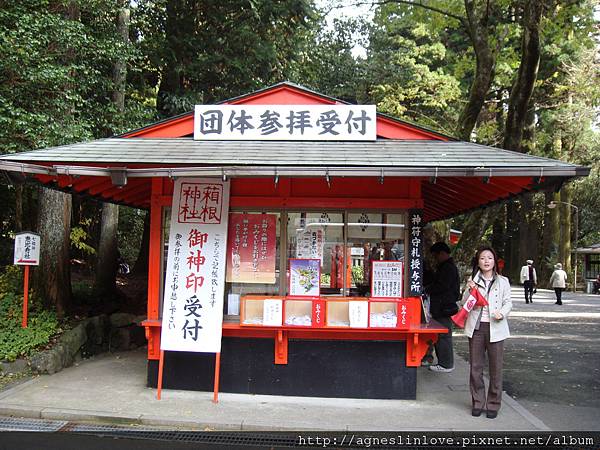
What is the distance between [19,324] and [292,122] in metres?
6.25

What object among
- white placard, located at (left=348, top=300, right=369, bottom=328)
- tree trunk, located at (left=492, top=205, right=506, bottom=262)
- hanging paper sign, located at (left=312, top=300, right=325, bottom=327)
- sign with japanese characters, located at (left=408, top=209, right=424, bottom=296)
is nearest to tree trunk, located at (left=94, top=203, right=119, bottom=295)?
hanging paper sign, located at (left=312, top=300, right=325, bottom=327)

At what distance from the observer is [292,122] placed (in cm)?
760

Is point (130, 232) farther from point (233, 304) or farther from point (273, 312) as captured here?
point (273, 312)

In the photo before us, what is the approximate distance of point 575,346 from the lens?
471 inches

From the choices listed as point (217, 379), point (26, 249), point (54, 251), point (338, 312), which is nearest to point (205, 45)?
point (54, 251)

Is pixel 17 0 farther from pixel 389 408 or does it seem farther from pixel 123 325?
pixel 389 408

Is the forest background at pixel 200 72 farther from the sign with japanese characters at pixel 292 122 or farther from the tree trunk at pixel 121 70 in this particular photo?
the sign with japanese characters at pixel 292 122

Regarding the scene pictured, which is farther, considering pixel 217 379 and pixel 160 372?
pixel 160 372

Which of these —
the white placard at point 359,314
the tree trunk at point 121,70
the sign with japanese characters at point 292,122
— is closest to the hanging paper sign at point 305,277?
the white placard at point 359,314

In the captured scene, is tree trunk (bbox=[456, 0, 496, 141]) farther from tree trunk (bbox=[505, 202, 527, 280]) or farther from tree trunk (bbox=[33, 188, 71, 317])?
tree trunk (bbox=[505, 202, 527, 280])

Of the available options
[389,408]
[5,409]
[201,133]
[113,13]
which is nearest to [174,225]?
Result: [201,133]

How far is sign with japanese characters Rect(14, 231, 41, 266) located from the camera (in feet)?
29.0

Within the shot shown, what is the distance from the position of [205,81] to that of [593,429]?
1259cm

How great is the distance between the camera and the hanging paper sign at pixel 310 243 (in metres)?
7.34
